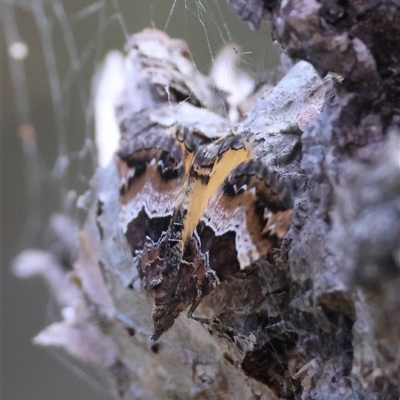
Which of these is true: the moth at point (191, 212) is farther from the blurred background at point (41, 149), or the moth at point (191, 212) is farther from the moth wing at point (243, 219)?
the blurred background at point (41, 149)

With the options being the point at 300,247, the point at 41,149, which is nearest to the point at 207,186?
the point at 300,247

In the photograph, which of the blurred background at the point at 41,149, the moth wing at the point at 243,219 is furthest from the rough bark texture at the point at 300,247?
the blurred background at the point at 41,149

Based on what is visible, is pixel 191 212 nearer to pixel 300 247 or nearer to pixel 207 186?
pixel 207 186

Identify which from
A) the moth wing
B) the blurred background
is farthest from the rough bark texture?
the blurred background

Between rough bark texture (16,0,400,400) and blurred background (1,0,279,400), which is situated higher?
blurred background (1,0,279,400)

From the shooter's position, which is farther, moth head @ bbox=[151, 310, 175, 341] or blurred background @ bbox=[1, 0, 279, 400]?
blurred background @ bbox=[1, 0, 279, 400]

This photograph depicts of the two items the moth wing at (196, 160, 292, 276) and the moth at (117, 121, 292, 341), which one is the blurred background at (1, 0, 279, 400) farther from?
the moth wing at (196, 160, 292, 276)

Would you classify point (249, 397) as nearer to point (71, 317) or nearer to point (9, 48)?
point (71, 317)
